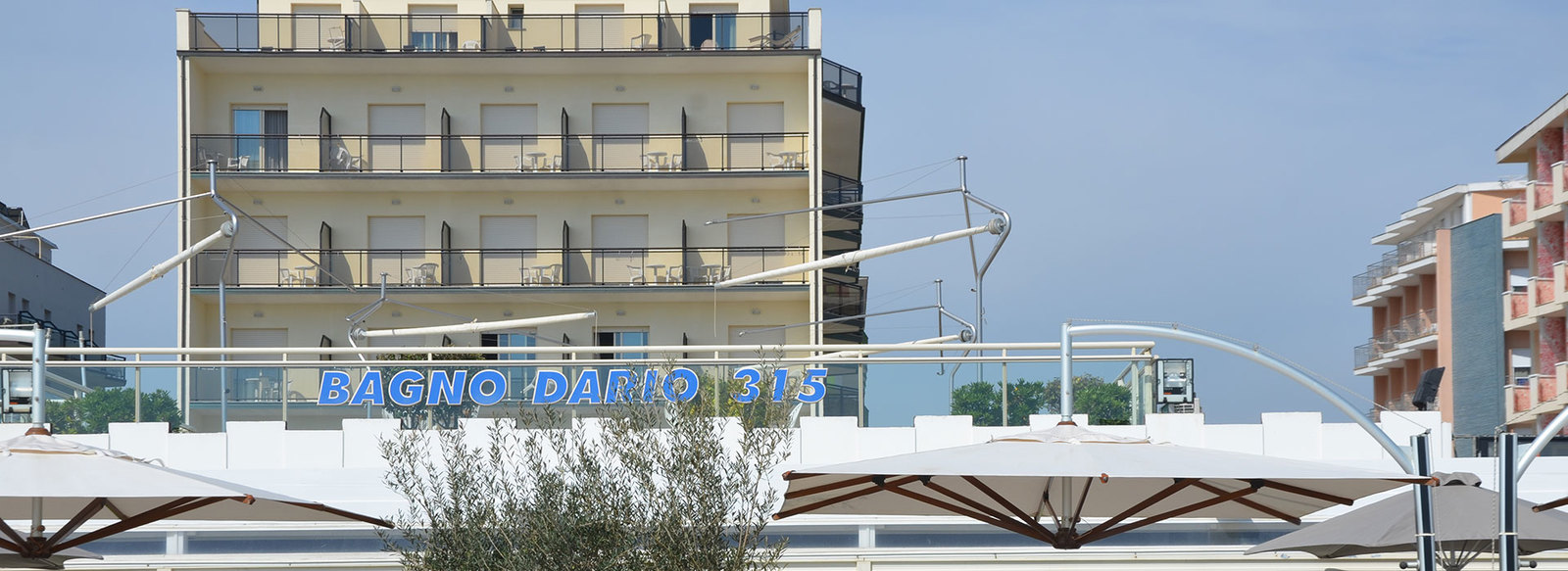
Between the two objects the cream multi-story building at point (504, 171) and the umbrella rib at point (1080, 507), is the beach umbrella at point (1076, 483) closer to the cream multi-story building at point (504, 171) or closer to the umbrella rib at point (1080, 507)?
the umbrella rib at point (1080, 507)

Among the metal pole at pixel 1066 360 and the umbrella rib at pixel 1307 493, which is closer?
the umbrella rib at pixel 1307 493

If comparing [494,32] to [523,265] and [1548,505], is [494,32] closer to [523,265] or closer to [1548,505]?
[523,265]

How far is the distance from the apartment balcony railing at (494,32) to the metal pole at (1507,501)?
91.4ft

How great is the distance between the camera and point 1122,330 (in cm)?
1337

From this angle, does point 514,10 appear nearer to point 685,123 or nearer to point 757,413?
point 685,123

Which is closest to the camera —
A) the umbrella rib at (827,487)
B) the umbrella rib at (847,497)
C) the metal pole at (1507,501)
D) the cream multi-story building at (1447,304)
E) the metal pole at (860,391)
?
the metal pole at (1507,501)

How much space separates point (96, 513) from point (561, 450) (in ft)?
A: 12.3

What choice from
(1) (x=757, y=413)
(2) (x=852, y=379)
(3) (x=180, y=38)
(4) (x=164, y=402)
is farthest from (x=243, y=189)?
(1) (x=757, y=413)

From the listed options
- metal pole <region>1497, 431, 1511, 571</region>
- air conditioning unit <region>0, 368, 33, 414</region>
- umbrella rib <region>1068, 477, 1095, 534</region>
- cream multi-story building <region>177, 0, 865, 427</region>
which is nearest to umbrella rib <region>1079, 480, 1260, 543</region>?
umbrella rib <region>1068, 477, 1095, 534</region>

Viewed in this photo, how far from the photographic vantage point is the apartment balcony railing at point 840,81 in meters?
38.9

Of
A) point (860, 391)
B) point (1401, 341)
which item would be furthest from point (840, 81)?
point (1401, 341)

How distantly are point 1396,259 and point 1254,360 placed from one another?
62.3 m

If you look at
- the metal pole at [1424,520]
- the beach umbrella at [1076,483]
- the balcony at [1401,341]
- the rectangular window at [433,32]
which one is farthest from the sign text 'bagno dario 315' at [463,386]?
the balcony at [1401,341]

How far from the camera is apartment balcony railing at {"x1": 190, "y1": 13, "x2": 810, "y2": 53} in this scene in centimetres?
3819
